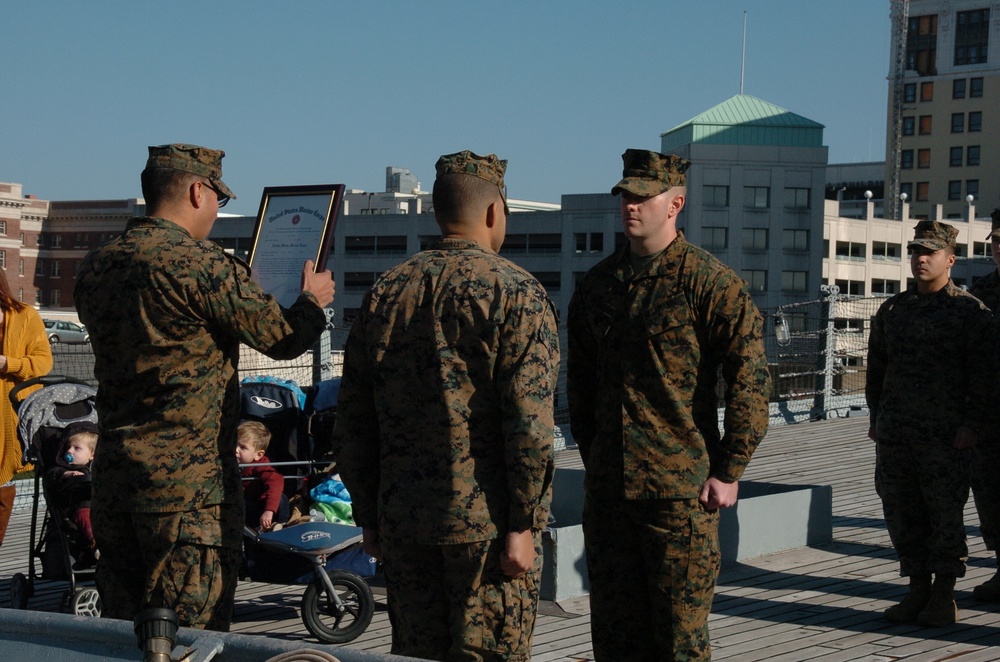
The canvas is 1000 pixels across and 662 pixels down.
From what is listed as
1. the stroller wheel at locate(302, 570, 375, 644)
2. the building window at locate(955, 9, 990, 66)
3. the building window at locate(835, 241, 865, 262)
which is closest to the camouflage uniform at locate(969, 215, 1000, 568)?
the stroller wheel at locate(302, 570, 375, 644)

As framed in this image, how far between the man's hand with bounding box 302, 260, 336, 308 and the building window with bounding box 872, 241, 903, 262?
11818 cm

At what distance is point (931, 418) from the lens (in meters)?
6.63

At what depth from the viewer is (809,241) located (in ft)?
362

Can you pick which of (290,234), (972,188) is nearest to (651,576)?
(290,234)

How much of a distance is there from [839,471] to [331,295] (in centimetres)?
886

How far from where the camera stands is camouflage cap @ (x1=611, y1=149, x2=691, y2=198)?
4793 mm

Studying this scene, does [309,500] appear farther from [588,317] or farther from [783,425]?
[783,425]

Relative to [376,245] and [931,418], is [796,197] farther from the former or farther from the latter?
[931,418]

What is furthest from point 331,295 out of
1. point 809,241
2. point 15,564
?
point 809,241

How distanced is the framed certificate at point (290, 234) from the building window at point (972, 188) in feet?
434

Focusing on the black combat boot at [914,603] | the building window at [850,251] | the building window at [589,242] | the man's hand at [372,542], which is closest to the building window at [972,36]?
the building window at [850,251]

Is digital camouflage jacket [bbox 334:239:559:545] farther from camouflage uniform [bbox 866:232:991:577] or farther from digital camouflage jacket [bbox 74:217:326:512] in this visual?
camouflage uniform [bbox 866:232:991:577]

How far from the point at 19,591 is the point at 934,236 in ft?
17.3

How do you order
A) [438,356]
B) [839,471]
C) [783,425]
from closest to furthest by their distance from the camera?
[438,356] → [839,471] → [783,425]
